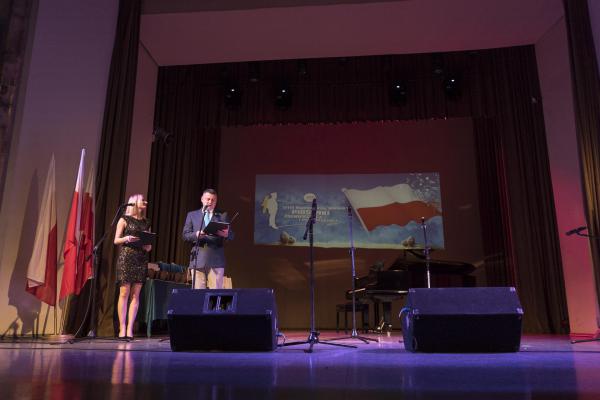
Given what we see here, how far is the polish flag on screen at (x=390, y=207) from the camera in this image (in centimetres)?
877

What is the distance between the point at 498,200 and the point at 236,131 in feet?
17.2

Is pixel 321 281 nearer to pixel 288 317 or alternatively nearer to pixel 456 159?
pixel 288 317

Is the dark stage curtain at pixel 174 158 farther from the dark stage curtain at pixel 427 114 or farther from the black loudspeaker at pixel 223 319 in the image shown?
the black loudspeaker at pixel 223 319

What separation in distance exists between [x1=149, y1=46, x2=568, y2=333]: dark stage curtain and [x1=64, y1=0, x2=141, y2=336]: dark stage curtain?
1.97 metres

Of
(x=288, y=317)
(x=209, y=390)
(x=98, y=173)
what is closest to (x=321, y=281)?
(x=288, y=317)

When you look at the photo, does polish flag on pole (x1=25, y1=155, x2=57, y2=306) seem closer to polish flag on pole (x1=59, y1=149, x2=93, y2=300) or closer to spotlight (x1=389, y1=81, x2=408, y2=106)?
polish flag on pole (x1=59, y1=149, x2=93, y2=300)

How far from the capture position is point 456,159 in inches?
366

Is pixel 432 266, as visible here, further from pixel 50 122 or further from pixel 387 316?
pixel 50 122

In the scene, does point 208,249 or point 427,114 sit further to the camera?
point 427,114

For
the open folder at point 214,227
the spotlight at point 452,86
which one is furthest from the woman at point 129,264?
the spotlight at point 452,86

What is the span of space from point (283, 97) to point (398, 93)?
1925 mm

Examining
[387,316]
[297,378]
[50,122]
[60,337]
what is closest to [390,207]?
[387,316]

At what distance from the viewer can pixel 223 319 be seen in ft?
10.5

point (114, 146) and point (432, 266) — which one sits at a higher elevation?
point (114, 146)
